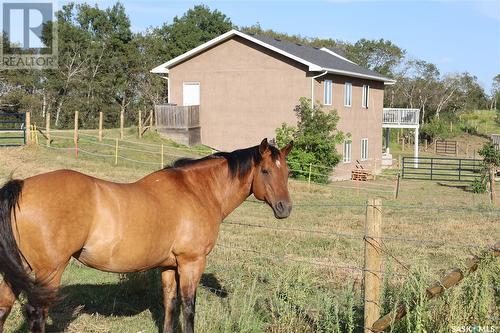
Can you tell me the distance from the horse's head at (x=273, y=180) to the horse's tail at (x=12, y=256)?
244 centimetres

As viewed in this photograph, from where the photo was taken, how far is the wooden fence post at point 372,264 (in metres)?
5.44

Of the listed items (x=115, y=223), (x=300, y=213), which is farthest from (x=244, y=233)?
(x=115, y=223)

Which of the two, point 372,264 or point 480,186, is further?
point 480,186

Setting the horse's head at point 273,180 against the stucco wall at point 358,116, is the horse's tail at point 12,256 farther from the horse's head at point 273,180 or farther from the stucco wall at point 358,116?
the stucco wall at point 358,116

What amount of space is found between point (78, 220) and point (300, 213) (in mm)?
11852

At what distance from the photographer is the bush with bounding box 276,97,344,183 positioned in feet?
90.0

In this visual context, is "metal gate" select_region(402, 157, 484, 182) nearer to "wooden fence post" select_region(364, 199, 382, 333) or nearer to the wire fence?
the wire fence

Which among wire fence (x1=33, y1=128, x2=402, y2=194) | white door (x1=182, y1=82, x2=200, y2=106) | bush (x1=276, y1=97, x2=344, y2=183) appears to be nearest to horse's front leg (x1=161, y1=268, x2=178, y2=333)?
wire fence (x1=33, y1=128, x2=402, y2=194)

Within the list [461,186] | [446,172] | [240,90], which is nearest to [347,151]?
[461,186]

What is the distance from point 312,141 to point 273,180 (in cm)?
2222

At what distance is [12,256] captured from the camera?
14.9ft

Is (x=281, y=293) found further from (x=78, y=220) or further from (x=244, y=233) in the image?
(x=244, y=233)

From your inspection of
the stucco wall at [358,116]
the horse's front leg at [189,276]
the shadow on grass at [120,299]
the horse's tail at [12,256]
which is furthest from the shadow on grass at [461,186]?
the horse's tail at [12,256]

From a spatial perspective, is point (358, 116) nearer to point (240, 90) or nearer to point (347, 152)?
point (347, 152)
